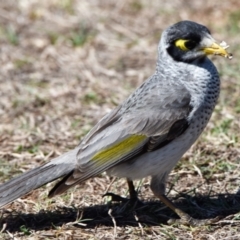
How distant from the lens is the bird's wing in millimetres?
6328

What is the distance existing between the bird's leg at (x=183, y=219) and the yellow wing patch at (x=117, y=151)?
55 cm

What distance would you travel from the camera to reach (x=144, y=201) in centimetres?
705

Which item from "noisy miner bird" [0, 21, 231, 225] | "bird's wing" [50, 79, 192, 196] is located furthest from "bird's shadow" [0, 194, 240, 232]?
"bird's wing" [50, 79, 192, 196]

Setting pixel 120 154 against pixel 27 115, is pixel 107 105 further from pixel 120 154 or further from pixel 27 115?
pixel 120 154

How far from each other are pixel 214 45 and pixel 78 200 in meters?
1.90

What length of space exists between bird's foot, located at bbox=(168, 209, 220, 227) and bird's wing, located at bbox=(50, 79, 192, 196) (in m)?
0.62

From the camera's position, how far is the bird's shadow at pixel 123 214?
257 inches

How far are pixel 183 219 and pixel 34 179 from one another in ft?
4.31

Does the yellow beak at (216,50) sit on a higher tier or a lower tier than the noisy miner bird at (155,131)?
higher

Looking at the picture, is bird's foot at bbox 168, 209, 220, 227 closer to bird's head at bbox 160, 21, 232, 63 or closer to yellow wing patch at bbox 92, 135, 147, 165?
yellow wing patch at bbox 92, 135, 147, 165

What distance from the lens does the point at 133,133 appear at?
646 cm

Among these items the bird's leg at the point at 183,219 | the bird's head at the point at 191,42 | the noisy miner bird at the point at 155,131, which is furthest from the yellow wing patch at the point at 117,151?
the bird's head at the point at 191,42

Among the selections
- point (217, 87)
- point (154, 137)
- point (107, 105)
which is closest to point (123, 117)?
point (154, 137)

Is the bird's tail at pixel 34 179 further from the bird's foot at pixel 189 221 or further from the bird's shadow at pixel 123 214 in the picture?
the bird's foot at pixel 189 221
